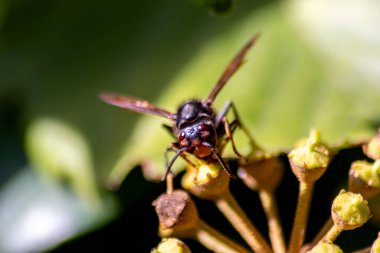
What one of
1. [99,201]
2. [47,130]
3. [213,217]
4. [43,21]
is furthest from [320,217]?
[43,21]

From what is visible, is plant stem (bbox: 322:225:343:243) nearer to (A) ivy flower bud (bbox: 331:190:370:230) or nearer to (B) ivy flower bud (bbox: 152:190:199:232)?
(A) ivy flower bud (bbox: 331:190:370:230)

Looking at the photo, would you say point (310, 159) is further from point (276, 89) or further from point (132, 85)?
point (132, 85)

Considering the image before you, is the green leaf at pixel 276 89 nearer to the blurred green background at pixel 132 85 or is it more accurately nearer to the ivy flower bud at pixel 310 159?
the blurred green background at pixel 132 85

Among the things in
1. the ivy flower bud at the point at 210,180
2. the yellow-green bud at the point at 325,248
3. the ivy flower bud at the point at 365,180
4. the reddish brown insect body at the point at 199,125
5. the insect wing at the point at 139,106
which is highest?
the insect wing at the point at 139,106

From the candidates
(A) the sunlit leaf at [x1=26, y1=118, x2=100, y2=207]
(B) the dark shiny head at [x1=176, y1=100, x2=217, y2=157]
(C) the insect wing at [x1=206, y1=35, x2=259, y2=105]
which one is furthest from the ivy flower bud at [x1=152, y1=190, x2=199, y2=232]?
(A) the sunlit leaf at [x1=26, y1=118, x2=100, y2=207]

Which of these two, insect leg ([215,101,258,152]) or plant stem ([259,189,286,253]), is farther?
insect leg ([215,101,258,152])

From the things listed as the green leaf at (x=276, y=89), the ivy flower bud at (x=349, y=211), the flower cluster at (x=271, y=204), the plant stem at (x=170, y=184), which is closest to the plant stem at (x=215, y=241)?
the flower cluster at (x=271, y=204)
